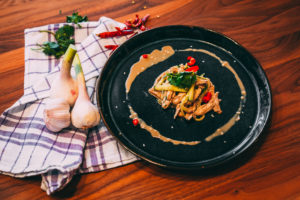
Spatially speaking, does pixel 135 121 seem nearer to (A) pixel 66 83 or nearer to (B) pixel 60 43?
(A) pixel 66 83

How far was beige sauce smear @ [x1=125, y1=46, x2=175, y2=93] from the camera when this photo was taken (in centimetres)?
213

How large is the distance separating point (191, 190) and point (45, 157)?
3.53 ft

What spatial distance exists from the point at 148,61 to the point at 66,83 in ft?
2.43

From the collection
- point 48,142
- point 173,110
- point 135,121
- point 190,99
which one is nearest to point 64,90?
point 48,142

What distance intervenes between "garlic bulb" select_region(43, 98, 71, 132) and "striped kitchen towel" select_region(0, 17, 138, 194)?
0.35 ft

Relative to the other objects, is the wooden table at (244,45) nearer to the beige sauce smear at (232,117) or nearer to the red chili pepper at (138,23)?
the red chili pepper at (138,23)

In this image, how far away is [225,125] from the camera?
1878 millimetres

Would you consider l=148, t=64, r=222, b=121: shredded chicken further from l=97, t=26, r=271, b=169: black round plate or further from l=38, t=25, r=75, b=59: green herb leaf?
l=38, t=25, r=75, b=59: green herb leaf

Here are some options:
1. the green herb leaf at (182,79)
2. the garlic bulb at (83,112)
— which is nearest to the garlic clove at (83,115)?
the garlic bulb at (83,112)

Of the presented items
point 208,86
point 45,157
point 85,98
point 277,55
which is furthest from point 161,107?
point 277,55

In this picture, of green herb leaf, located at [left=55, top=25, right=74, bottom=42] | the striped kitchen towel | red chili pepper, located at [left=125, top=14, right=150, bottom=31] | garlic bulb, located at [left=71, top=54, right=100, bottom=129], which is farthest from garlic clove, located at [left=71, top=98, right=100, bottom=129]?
red chili pepper, located at [left=125, top=14, right=150, bottom=31]

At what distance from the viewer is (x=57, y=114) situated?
69.2 inches

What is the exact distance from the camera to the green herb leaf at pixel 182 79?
1.90 m

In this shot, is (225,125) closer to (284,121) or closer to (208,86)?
(208,86)
